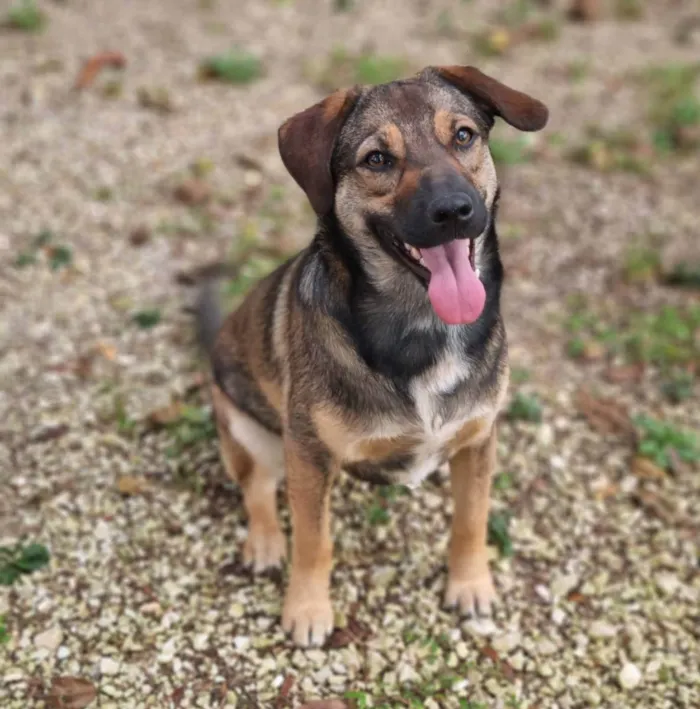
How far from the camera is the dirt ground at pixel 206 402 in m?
3.91

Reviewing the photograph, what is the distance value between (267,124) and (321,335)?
493cm

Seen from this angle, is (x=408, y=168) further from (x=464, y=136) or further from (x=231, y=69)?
(x=231, y=69)

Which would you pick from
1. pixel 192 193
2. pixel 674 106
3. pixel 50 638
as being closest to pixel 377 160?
pixel 50 638

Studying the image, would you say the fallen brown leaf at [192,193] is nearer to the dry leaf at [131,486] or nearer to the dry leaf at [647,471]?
the dry leaf at [131,486]

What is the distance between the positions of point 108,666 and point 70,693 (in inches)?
7.8

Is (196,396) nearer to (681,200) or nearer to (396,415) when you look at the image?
(396,415)

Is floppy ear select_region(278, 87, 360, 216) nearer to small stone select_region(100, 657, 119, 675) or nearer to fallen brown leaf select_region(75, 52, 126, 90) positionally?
small stone select_region(100, 657, 119, 675)

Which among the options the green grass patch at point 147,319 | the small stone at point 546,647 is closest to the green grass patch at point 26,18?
the green grass patch at point 147,319

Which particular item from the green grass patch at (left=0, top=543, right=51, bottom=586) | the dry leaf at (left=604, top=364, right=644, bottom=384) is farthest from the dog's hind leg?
the dry leaf at (left=604, top=364, right=644, bottom=384)

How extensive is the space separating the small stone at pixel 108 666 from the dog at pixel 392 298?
939mm

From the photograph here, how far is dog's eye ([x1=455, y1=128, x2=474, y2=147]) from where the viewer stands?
10.7 ft

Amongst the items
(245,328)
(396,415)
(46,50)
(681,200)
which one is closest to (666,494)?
(396,415)

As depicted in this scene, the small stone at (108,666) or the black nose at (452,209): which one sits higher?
the black nose at (452,209)

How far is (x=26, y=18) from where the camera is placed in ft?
28.0
